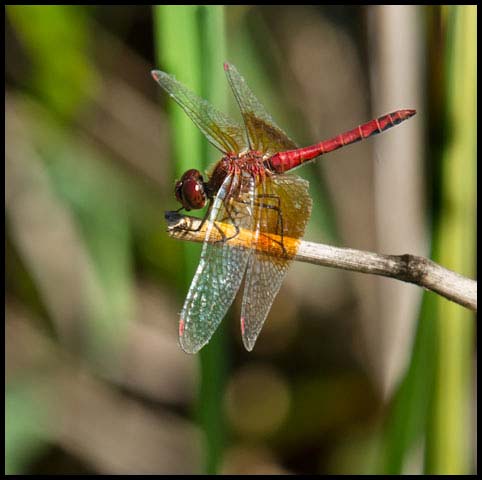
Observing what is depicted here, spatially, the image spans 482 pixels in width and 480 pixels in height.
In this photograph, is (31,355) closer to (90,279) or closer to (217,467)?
(90,279)

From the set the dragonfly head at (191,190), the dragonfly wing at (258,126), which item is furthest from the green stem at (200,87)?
the dragonfly wing at (258,126)

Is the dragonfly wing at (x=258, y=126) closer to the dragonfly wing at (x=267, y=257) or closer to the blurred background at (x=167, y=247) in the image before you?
the dragonfly wing at (x=267, y=257)

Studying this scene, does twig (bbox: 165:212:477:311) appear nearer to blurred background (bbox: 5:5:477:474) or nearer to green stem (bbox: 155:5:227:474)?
green stem (bbox: 155:5:227:474)

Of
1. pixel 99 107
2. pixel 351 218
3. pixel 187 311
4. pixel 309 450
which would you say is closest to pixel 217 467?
pixel 187 311

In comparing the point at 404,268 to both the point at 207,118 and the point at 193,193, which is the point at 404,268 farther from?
the point at 207,118

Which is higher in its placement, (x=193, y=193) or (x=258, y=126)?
(x=258, y=126)

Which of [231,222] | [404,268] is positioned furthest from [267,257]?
[404,268]
